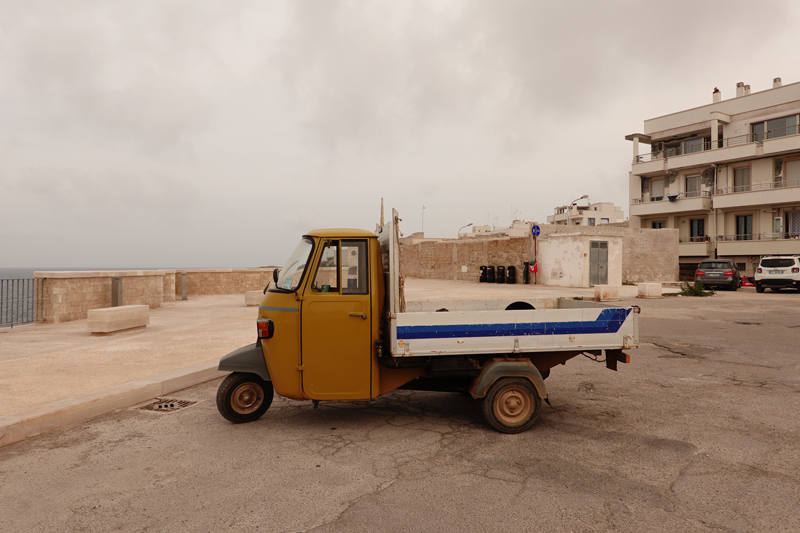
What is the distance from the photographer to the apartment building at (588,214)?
7269 centimetres

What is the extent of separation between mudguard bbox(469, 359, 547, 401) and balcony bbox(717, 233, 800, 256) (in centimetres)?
3829

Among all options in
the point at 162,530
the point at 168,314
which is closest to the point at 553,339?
the point at 162,530

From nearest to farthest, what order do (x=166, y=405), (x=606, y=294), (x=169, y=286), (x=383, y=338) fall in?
(x=383, y=338)
(x=166, y=405)
(x=606, y=294)
(x=169, y=286)

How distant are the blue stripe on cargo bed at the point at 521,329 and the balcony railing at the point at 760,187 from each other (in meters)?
38.9

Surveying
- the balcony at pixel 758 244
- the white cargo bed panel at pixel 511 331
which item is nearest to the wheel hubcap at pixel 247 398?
the white cargo bed panel at pixel 511 331

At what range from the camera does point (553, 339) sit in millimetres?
4812

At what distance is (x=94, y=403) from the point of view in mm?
5387

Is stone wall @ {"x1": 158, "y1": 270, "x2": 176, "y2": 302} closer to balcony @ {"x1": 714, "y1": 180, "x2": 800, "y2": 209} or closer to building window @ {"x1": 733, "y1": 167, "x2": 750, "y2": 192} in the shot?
balcony @ {"x1": 714, "y1": 180, "x2": 800, "y2": 209}

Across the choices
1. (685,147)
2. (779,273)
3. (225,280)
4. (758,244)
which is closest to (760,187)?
(758,244)

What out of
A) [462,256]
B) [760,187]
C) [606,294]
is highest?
[760,187]

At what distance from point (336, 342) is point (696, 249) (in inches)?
1635

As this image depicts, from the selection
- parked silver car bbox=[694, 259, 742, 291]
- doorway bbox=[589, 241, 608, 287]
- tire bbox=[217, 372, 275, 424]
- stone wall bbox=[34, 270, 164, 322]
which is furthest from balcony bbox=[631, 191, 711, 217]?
tire bbox=[217, 372, 275, 424]

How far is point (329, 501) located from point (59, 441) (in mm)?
2987

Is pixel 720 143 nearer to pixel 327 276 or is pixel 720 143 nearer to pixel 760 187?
pixel 760 187
